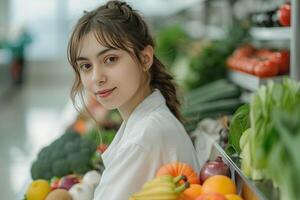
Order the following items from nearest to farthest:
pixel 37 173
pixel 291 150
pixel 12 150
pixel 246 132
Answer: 1. pixel 291 150
2. pixel 246 132
3. pixel 37 173
4. pixel 12 150

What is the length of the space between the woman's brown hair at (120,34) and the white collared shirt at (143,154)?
0.87ft

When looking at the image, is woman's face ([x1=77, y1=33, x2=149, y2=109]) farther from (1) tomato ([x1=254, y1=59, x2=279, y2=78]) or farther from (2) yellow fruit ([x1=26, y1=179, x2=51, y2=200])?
(1) tomato ([x1=254, y1=59, x2=279, y2=78])

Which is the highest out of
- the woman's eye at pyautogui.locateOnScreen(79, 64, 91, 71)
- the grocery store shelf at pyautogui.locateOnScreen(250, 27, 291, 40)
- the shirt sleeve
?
the woman's eye at pyautogui.locateOnScreen(79, 64, 91, 71)

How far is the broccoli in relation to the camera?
9.82 feet

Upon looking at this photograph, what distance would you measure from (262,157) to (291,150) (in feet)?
0.73

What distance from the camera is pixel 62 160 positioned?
3.00 meters

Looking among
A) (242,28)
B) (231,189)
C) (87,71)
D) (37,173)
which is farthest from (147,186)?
(242,28)

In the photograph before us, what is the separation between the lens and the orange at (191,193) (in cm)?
148

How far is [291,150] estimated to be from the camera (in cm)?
113

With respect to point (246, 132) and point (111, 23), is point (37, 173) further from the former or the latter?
point (246, 132)

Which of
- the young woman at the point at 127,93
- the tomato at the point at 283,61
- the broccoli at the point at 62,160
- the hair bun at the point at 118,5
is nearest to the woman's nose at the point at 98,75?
the young woman at the point at 127,93

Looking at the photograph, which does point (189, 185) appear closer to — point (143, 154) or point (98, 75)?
point (143, 154)

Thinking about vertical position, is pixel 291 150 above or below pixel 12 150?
above

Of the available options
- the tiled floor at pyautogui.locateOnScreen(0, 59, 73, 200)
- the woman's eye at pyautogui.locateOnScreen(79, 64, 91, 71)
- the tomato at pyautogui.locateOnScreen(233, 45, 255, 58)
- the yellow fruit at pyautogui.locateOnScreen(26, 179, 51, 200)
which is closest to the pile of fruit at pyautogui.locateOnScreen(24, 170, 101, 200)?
the yellow fruit at pyautogui.locateOnScreen(26, 179, 51, 200)
